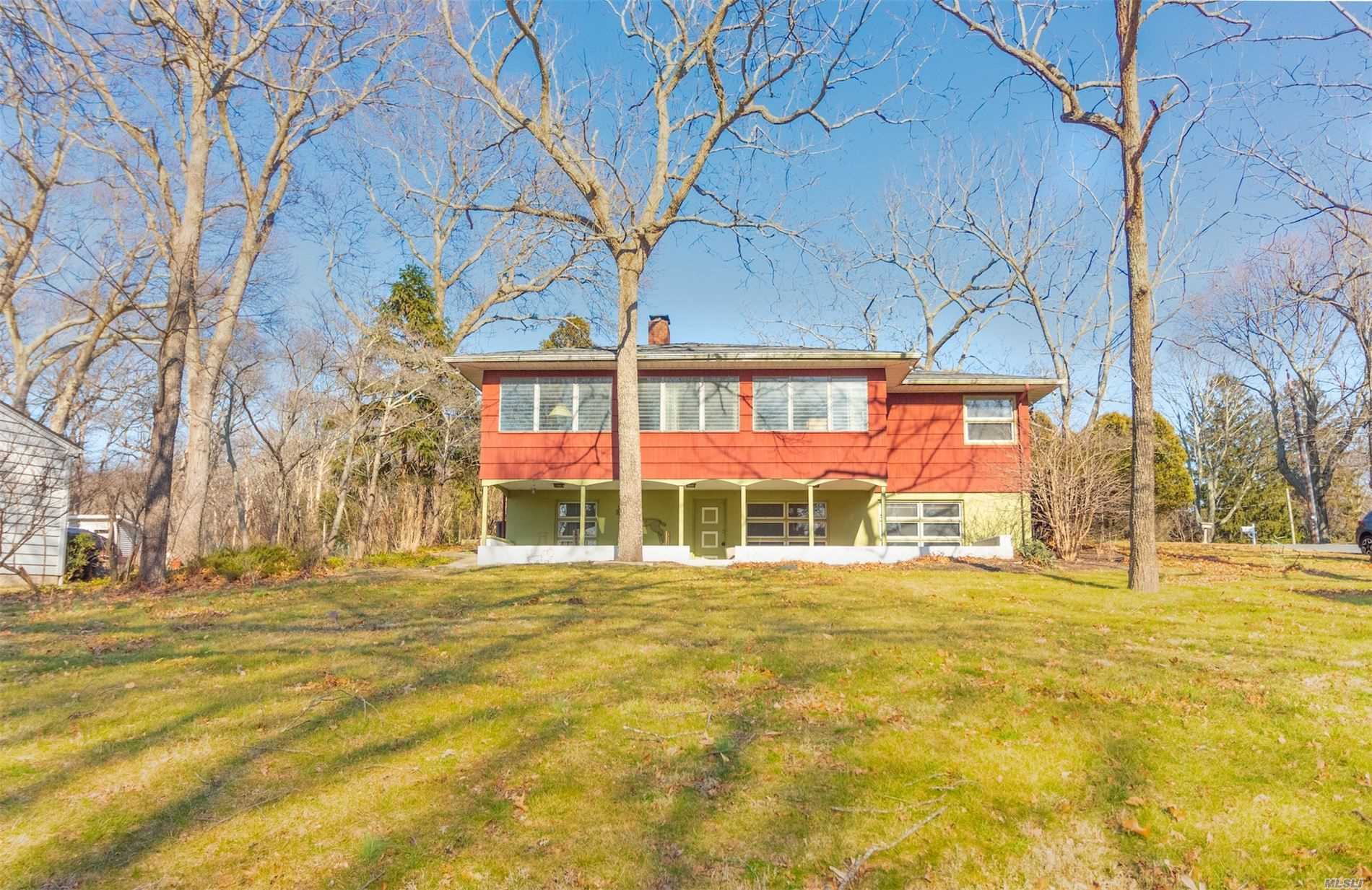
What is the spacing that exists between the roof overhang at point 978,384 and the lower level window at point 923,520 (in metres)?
2.85

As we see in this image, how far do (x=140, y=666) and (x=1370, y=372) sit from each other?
100ft

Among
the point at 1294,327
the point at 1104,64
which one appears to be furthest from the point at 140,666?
the point at 1294,327

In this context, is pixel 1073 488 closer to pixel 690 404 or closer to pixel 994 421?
pixel 994 421

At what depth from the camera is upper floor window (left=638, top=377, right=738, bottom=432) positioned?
1705 centimetres

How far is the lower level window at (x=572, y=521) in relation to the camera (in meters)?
18.9

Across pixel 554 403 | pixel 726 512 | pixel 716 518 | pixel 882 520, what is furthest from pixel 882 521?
pixel 554 403

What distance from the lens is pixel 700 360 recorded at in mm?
16500

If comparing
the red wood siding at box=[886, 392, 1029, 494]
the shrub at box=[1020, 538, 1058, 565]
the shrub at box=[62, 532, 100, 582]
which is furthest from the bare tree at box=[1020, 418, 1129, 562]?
the shrub at box=[62, 532, 100, 582]

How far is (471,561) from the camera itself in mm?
15242

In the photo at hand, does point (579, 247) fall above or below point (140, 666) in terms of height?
above

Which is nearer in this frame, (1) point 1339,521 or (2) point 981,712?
(2) point 981,712

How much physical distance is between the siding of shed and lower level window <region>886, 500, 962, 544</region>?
17.3 metres

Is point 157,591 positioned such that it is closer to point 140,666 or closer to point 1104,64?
point 140,666

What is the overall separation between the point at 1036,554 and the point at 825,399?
564 cm
